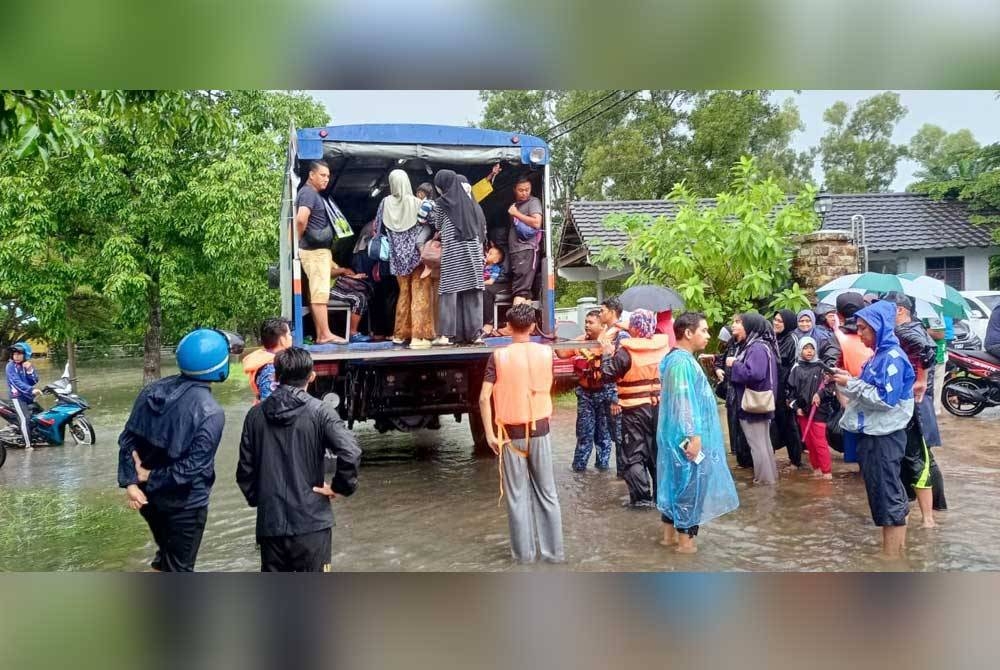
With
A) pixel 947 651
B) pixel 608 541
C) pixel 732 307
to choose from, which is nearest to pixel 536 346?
pixel 608 541

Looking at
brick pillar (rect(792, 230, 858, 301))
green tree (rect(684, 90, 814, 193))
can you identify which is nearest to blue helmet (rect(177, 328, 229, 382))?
brick pillar (rect(792, 230, 858, 301))

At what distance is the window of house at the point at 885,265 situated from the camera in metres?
16.3

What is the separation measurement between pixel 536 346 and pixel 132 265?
11.6m

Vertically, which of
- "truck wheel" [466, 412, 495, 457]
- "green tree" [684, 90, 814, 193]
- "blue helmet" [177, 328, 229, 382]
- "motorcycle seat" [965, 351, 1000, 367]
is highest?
"green tree" [684, 90, 814, 193]

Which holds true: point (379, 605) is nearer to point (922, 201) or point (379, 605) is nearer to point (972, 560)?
point (972, 560)

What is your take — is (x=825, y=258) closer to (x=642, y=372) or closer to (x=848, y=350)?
(x=848, y=350)

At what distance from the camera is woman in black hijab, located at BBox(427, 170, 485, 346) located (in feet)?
22.3

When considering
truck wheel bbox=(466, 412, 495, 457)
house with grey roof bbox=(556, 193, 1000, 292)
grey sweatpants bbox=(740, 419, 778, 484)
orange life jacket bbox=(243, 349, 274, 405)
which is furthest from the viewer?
house with grey roof bbox=(556, 193, 1000, 292)

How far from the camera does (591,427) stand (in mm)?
7488

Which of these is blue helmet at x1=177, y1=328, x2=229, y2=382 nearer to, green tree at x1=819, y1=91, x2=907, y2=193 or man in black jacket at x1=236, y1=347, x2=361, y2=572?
man in black jacket at x1=236, y1=347, x2=361, y2=572

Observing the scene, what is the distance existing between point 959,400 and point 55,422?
11.3m

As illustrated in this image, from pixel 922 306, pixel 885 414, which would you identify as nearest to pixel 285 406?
pixel 885 414

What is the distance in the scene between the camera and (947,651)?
132 inches

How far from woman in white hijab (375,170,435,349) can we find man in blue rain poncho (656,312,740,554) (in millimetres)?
2812
